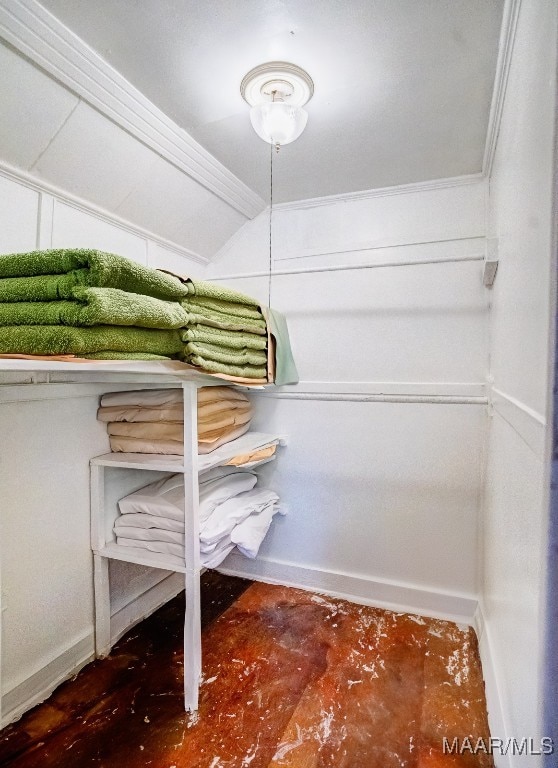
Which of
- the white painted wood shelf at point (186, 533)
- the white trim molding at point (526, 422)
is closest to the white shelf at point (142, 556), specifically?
the white painted wood shelf at point (186, 533)

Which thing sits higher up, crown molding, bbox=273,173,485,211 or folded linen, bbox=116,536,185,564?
crown molding, bbox=273,173,485,211

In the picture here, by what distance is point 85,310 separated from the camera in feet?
2.83

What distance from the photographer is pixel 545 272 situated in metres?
0.63

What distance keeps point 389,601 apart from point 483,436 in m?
0.84

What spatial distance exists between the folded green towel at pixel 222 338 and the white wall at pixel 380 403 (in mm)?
396

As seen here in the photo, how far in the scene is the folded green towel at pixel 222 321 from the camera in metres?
1.24

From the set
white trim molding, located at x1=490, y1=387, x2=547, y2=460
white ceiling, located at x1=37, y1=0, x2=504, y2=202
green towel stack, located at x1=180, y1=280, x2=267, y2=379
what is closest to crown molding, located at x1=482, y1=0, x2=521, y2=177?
white ceiling, located at x1=37, y1=0, x2=504, y2=202

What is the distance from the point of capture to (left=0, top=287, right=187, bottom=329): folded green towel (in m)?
0.87

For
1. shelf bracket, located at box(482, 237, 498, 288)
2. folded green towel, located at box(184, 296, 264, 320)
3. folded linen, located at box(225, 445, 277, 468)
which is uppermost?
shelf bracket, located at box(482, 237, 498, 288)

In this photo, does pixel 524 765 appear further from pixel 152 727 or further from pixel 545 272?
pixel 152 727

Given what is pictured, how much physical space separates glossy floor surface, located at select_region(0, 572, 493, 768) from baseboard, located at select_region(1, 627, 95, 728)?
0.03 meters

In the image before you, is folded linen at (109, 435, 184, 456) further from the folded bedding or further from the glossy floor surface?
the glossy floor surface

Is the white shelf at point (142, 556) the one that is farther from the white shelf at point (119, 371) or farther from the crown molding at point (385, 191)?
the crown molding at point (385, 191)

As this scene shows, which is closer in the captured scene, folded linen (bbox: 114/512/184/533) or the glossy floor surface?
the glossy floor surface
